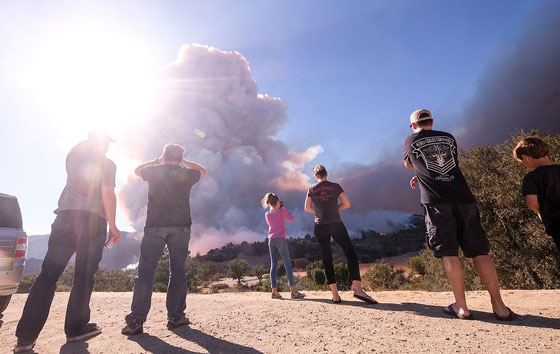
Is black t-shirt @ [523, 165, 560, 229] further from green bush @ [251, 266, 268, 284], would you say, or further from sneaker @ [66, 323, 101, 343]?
green bush @ [251, 266, 268, 284]

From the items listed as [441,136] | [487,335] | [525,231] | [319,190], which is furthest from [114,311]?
[525,231]

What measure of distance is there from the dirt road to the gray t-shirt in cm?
140

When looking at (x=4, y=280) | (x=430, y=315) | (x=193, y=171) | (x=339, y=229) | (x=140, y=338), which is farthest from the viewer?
(x=339, y=229)

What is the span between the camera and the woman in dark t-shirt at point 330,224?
4602 mm

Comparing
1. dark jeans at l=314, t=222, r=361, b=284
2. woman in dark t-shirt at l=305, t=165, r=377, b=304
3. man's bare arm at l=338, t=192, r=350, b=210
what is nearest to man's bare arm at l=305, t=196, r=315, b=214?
woman in dark t-shirt at l=305, t=165, r=377, b=304

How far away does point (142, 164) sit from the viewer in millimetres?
3797

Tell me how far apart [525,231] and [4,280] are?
1774 cm

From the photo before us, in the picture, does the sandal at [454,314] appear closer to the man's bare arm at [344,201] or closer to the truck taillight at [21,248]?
the man's bare arm at [344,201]

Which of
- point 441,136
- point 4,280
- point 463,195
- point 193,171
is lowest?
point 4,280

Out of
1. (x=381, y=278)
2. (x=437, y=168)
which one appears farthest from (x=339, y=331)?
(x=381, y=278)

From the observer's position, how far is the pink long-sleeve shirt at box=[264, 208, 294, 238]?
233 inches

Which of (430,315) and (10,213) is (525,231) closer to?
(430,315)

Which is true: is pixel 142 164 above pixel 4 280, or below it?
above

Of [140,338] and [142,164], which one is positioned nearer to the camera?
[140,338]
